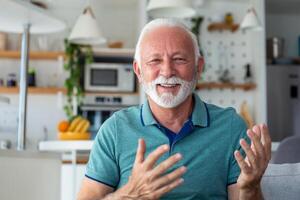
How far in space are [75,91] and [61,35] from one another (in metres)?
0.85

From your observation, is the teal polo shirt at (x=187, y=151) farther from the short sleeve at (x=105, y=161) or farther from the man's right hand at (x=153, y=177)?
the man's right hand at (x=153, y=177)

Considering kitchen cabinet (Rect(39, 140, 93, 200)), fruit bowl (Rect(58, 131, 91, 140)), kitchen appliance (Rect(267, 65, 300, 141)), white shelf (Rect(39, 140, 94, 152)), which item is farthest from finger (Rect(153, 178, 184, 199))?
kitchen appliance (Rect(267, 65, 300, 141))

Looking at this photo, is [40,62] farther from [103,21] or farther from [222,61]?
[222,61]

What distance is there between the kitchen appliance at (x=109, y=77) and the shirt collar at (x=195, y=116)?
3990mm

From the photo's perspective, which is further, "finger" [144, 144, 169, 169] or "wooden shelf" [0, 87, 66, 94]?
"wooden shelf" [0, 87, 66, 94]

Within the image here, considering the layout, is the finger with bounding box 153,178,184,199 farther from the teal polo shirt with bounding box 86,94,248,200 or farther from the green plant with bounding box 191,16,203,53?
the green plant with bounding box 191,16,203,53

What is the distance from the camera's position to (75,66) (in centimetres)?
540

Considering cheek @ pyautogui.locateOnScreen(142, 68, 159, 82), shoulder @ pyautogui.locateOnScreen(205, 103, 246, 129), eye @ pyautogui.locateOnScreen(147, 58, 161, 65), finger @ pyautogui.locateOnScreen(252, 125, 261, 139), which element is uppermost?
eye @ pyautogui.locateOnScreen(147, 58, 161, 65)

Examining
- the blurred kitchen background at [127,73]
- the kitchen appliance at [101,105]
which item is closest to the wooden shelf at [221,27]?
the blurred kitchen background at [127,73]

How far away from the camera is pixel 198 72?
1.63 meters

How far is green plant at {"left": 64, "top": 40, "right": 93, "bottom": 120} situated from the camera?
531 cm

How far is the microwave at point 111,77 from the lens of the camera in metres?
5.60

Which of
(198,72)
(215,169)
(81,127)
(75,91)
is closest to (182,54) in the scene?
(198,72)

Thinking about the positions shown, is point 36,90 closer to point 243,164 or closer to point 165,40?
point 165,40
